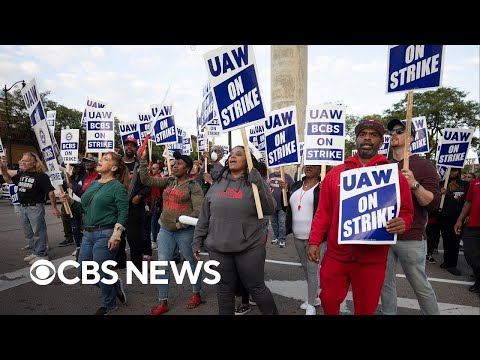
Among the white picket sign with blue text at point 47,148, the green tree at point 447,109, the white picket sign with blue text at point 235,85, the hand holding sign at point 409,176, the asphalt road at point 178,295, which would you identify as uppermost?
the green tree at point 447,109

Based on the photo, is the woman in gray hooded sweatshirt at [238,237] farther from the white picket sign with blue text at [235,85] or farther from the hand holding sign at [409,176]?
the hand holding sign at [409,176]

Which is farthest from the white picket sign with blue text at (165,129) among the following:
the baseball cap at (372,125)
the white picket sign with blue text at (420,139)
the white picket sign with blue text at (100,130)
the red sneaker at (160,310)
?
the white picket sign with blue text at (420,139)

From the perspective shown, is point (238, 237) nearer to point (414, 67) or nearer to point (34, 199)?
point (414, 67)

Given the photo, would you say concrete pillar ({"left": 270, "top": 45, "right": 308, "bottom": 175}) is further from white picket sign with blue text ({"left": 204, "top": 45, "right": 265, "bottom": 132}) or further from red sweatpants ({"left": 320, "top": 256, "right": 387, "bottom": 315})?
red sweatpants ({"left": 320, "top": 256, "right": 387, "bottom": 315})

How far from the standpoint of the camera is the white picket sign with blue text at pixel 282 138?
5195mm

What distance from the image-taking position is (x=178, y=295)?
15.2ft

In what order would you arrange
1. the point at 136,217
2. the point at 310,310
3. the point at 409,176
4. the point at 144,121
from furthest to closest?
the point at 144,121 < the point at 136,217 < the point at 310,310 < the point at 409,176

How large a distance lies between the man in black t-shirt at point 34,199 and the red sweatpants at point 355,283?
5.79 metres

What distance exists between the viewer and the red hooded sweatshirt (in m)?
2.57

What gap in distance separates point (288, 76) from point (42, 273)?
1886cm

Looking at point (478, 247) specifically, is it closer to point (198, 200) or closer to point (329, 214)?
point (329, 214)

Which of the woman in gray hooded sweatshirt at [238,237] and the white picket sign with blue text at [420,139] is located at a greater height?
the white picket sign with blue text at [420,139]

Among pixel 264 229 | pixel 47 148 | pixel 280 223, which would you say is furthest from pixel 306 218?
pixel 47 148
